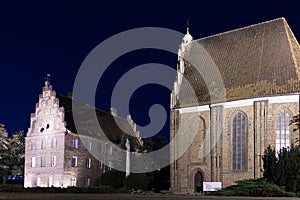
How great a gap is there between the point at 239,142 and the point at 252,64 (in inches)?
269

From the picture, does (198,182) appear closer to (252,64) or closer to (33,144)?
(252,64)

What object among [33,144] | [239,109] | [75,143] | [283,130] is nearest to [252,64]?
[239,109]

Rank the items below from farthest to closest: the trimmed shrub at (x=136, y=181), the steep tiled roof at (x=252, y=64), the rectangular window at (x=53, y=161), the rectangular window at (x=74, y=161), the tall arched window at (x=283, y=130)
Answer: the rectangular window at (x=74, y=161)
the rectangular window at (x=53, y=161)
the steep tiled roof at (x=252, y=64)
the trimmed shrub at (x=136, y=181)
the tall arched window at (x=283, y=130)

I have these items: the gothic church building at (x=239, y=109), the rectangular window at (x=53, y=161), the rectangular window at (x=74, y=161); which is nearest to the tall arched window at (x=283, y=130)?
the gothic church building at (x=239, y=109)

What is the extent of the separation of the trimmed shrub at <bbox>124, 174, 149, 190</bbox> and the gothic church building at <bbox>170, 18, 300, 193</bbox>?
4528mm

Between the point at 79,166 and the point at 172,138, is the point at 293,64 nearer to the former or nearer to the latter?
the point at 172,138

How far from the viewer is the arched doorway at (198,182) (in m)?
40.8

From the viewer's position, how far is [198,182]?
1614 inches

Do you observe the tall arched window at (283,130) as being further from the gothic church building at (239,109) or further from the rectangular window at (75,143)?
the rectangular window at (75,143)

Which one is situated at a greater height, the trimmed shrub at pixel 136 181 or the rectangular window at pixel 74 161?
the rectangular window at pixel 74 161

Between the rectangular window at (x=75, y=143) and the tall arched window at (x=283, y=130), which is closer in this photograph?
the tall arched window at (x=283, y=130)

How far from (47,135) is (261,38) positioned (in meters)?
22.8

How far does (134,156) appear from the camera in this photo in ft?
139

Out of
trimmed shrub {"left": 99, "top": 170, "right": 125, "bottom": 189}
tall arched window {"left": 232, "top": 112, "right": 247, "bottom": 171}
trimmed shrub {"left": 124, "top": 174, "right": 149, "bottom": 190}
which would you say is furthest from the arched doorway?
trimmed shrub {"left": 99, "top": 170, "right": 125, "bottom": 189}
